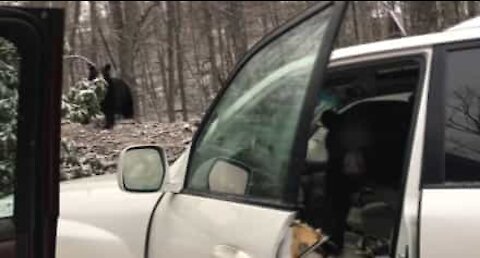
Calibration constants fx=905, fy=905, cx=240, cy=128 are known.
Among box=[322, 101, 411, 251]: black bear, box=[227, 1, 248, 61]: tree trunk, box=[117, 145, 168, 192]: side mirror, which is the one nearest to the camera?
box=[117, 145, 168, 192]: side mirror

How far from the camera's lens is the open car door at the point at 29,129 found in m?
2.60

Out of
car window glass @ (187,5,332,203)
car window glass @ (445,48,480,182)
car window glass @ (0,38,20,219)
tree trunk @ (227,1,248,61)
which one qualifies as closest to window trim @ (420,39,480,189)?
car window glass @ (445,48,480,182)

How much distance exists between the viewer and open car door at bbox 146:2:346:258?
7.86 ft

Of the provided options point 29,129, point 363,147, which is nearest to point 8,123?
point 29,129

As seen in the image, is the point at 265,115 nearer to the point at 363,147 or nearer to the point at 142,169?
the point at 142,169

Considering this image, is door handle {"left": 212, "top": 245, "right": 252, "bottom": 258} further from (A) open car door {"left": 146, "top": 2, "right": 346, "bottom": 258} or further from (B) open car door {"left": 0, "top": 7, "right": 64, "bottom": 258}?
(B) open car door {"left": 0, "top": 7, "right": 64, "bottom": 258}

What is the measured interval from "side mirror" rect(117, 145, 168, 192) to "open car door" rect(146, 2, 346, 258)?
0.27 feet

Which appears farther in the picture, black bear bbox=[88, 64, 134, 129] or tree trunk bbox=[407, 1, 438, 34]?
tree trunk bbox=[407, 1, 438, 34]

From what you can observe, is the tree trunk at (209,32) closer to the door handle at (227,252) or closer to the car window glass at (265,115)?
the car window glass at (265,115)

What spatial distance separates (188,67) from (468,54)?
18411 millimetres

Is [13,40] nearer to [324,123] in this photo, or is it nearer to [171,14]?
[324,123]

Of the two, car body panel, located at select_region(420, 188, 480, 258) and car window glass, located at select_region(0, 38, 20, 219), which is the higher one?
car window glass, located at select_region(0, 38, 20, 219)

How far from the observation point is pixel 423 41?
9.98 ft

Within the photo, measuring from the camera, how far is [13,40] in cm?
263
